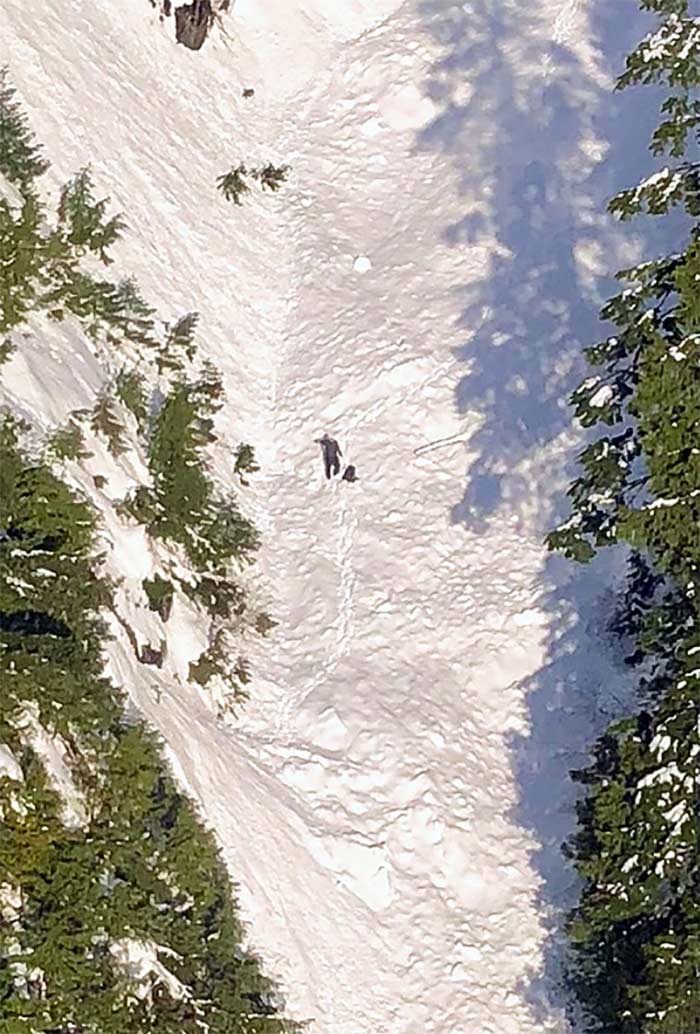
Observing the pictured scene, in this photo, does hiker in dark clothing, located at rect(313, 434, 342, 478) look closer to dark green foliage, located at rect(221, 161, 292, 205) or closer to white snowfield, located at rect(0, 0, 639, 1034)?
white snowfield, located at rect(0, 0, 639, 1034)

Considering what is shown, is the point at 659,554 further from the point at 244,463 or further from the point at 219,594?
the point at 244,463

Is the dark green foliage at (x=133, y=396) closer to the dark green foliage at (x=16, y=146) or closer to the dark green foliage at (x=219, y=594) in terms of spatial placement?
the dark green foliage at (x=219, y=594)

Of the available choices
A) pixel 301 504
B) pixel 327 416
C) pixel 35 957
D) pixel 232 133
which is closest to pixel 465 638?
pixel 301 504

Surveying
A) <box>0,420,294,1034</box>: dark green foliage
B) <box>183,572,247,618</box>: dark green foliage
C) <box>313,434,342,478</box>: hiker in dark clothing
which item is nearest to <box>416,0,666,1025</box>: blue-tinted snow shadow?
<box>313,434,342,478</box>: hiker in dark clothing

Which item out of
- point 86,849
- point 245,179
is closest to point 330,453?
point 245,179

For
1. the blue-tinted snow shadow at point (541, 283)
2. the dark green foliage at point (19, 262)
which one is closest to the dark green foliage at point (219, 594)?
the blue-tinted snow shadow at point (541, 283)

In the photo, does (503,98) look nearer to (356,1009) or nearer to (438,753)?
(438,753)

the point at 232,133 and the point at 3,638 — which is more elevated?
the point at 232,133
